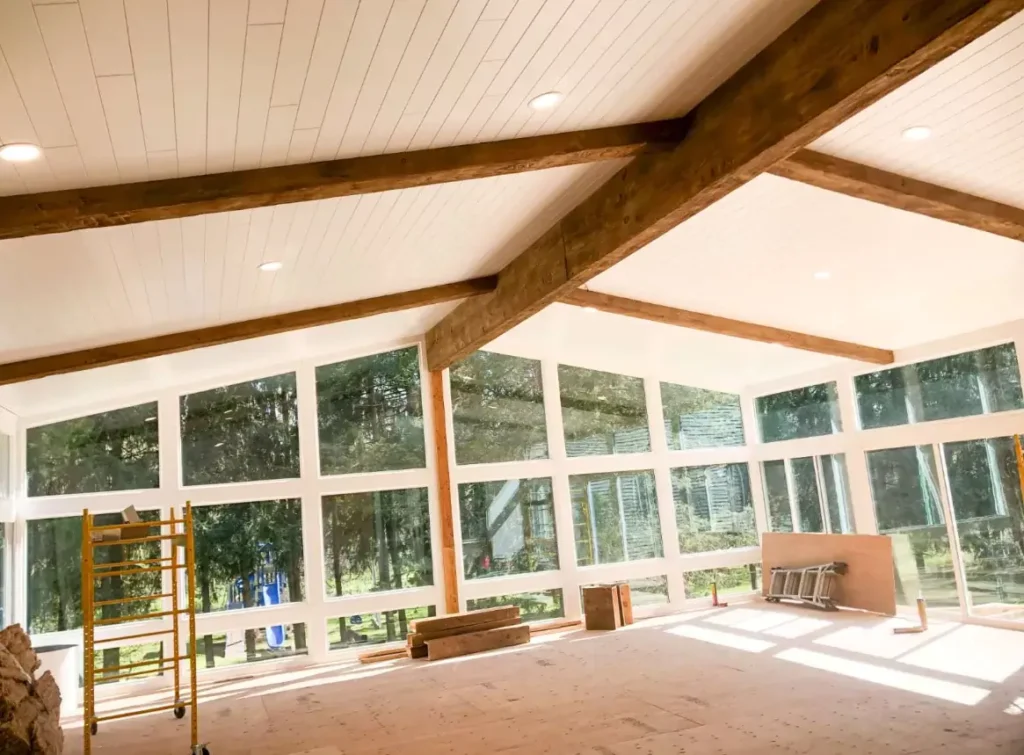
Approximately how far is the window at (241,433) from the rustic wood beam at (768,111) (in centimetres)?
440

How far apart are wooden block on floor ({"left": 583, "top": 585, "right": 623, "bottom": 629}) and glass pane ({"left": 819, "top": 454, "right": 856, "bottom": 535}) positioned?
3.11 m

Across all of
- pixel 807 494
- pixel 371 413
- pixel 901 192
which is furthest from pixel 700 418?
pixel 901 192

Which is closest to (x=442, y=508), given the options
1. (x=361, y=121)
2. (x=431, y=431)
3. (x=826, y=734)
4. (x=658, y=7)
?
(x=431, y=431)

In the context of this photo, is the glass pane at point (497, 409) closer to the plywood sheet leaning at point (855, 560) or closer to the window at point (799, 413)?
the window at point (799, 413)

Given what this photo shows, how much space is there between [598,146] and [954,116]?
2012 mm

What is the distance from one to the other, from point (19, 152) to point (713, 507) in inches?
411

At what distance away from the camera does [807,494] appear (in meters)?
11.4

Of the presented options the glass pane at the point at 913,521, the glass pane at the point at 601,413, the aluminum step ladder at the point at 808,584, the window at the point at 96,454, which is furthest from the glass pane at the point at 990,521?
the window at the point at 96,454

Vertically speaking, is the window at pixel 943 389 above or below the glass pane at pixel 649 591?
above

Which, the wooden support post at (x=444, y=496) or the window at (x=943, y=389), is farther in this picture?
the wooden support post at (x=444, y=496)

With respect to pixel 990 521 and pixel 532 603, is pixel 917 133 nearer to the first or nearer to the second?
pixel 990 521

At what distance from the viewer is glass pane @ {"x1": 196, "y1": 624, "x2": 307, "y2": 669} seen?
920cm

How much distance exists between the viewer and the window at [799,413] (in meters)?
10.8

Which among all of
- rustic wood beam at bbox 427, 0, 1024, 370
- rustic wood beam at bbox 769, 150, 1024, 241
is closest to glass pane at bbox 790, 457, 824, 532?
rustic wood beam at bbox 769, 150, 1024, 241
